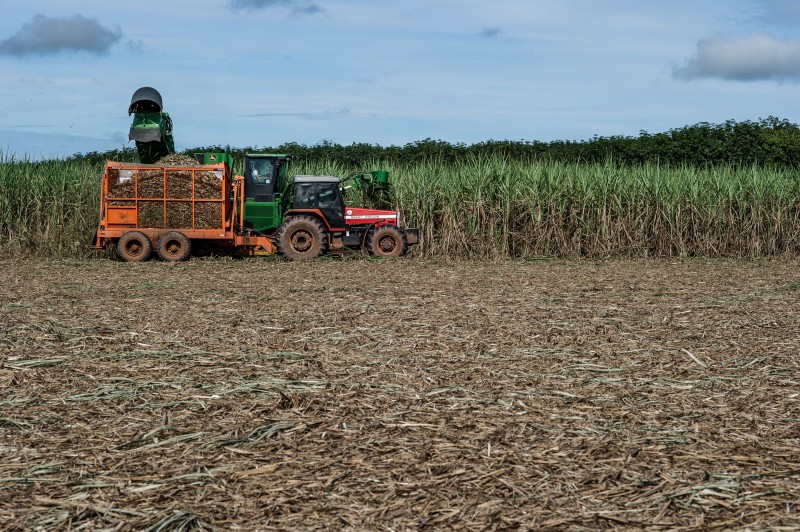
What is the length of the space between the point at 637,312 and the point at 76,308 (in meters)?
6.23

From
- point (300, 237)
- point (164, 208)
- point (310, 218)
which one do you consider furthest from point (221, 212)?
point (310, 218)

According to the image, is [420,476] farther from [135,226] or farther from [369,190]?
[369,190]

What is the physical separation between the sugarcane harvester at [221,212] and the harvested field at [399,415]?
284 inches

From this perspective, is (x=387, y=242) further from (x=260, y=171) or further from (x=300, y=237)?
(x=260, y=171)

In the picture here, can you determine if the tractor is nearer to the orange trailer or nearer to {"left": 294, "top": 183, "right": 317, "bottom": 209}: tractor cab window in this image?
{"left": 294, "top": 183, "right": 317, "bottom": 209}: tractor cab window

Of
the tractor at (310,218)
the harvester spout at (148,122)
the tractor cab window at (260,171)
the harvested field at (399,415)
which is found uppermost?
the harvester spout at (148,122)

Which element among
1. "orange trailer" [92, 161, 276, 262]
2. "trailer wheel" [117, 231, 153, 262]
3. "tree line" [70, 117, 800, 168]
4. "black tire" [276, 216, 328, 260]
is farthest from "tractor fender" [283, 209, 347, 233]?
"tree line" [70, 117, 800, 168]

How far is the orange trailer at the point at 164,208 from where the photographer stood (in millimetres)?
17500

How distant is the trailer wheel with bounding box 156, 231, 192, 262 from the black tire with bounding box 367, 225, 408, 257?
3577 mm

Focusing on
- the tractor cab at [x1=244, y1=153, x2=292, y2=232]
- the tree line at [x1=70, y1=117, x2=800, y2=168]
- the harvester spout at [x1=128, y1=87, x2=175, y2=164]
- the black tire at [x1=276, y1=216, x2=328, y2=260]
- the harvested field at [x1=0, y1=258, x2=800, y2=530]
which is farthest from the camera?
the tree line at [x1=70, y1=117, x2=800, y2=168]

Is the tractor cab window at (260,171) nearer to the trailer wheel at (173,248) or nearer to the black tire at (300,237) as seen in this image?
the black tire at (300,237)

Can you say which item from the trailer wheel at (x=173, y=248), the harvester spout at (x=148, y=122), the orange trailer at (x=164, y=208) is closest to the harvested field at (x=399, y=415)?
the trailer wheel at (x=173, y=248)

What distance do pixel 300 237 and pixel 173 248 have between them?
248cm

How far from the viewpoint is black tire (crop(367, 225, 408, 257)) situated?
18.1 metres
